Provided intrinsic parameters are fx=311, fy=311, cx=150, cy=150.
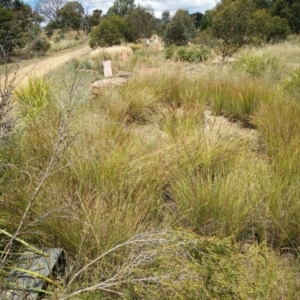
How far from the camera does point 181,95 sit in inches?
183

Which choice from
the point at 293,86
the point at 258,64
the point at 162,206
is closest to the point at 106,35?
the point at 258,64

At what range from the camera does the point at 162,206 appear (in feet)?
6.54

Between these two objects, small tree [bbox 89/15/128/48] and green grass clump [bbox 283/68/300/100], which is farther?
small tree [bbox 89/15/128/48]

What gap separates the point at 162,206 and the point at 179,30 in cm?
1873

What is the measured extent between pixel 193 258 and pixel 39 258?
788 mm

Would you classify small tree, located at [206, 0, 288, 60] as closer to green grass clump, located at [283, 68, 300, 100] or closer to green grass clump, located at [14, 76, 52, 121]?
green grass clump, located at [283, 68, 300, 100]

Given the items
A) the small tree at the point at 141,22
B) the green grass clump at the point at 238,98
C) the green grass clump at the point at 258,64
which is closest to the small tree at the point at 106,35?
the small tree at the point at 141,22

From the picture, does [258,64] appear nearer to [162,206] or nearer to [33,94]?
[33,94]

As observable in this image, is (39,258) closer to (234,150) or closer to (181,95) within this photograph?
(234,150)

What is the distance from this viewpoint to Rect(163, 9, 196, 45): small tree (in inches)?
738

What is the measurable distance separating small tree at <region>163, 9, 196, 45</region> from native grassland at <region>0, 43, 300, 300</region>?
662 inches

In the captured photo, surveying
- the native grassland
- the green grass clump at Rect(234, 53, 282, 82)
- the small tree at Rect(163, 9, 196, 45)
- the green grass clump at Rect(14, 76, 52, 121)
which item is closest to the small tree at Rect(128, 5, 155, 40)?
the small tree at Rect(163, 9, 196, 45)

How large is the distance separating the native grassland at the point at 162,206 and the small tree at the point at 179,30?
16.8 metres

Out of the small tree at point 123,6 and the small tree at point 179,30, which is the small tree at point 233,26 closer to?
the small tree at point 179,30
